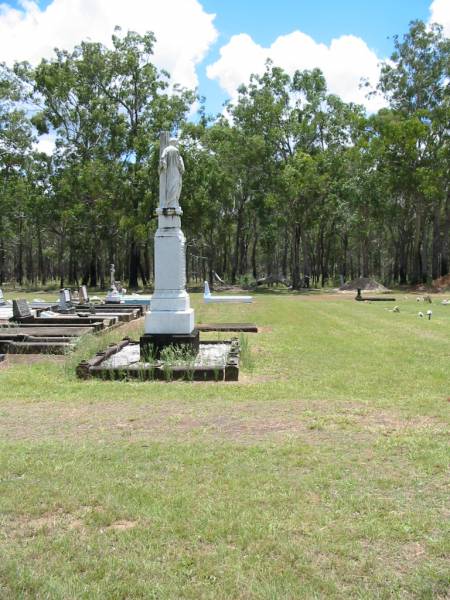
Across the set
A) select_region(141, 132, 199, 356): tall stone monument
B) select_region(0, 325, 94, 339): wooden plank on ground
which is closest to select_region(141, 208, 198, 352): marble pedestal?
select_region(141, 132, 199, 356): tall stone monument

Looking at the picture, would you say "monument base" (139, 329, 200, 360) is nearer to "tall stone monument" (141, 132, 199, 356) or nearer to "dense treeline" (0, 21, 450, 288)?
"tall stone monument" (141, 132, 199, 356)

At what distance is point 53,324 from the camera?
15180mm

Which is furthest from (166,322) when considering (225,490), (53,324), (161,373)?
(53,324)

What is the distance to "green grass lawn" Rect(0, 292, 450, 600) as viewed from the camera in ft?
9.75

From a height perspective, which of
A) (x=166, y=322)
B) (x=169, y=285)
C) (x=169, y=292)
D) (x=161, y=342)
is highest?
(x=169, y=285)

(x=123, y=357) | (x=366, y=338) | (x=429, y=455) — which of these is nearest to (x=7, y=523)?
(x=429, y=455)

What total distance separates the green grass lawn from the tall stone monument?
82.2 inches

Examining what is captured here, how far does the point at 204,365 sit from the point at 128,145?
36924mm

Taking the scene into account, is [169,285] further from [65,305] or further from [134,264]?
[134,264]

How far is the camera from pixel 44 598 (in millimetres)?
2812

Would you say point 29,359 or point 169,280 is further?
point 29,359

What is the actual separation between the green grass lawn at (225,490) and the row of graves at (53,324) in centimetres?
329

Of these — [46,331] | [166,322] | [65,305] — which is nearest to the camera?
[166,322]

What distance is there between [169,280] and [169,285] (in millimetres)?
90
